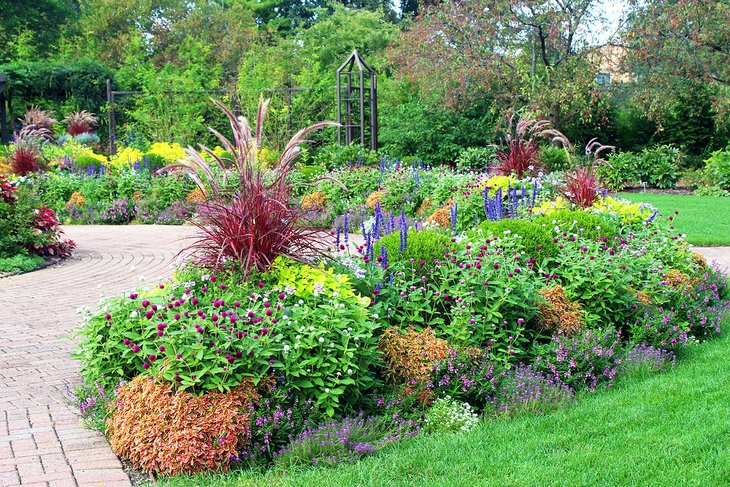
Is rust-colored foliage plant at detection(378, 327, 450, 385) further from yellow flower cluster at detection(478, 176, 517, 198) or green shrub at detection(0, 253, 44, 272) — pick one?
green shrub at detection(0, 253, 44, 272)

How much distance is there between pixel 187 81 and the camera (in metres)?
20.1

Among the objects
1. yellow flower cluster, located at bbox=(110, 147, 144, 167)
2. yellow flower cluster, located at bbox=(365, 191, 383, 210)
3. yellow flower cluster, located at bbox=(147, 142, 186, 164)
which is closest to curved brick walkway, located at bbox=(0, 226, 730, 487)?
yellow flower cluster, located at bbox=(365, 191, 383, 210)

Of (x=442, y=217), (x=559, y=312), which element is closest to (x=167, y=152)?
(x=442, y=217)

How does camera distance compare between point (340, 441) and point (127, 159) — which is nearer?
point (340, 441)

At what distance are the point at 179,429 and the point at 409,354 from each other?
1307mm

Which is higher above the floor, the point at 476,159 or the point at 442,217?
the point at 476,159

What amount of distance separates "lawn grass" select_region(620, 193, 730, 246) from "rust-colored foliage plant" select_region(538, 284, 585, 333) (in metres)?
5.19

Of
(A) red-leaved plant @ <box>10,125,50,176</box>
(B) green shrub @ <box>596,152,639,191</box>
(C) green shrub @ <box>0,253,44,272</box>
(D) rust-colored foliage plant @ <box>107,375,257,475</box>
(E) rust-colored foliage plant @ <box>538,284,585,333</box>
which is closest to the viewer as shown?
(D) rust-colored foliage plant @ <box>107,375,257,475</box>

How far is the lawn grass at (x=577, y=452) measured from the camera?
3000 millimetres

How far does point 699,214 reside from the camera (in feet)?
38.6

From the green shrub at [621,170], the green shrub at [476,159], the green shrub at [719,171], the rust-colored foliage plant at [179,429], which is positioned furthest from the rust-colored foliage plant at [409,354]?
the green shrub at [719,171]

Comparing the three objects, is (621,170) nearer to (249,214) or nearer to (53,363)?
(249,214)

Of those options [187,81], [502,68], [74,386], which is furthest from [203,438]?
[187,81]

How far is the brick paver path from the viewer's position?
317 cm
